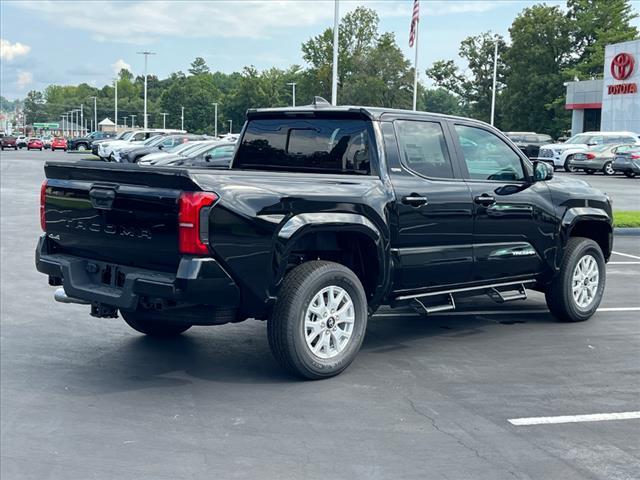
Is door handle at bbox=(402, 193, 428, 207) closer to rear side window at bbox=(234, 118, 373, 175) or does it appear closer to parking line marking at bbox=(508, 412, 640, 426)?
rear side window at bbox=(234, 118, 373, 175)

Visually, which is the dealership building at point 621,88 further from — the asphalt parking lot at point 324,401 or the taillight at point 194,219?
the taillight at point 194,219

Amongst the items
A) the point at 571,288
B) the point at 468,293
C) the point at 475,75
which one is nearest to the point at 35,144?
the point at 475,75

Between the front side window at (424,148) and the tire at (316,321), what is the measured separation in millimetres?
1205

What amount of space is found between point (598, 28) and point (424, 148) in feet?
251

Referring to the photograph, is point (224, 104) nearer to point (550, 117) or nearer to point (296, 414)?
point (550, 117)

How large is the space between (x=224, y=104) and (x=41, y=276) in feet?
485

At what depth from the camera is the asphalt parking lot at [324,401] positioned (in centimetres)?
460

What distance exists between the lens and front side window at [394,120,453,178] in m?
6.85

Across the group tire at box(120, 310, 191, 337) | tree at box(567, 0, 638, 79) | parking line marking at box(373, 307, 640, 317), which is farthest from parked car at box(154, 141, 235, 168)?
tree at box(567, 0, 638, 79)

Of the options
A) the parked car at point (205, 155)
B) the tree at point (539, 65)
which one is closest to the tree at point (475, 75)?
the tree at point (539, 65)

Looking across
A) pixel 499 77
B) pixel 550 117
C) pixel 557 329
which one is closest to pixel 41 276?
pixel 557 329

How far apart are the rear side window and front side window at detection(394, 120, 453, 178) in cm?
35

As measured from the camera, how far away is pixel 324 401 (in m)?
5.67

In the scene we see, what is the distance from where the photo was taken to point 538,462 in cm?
464
